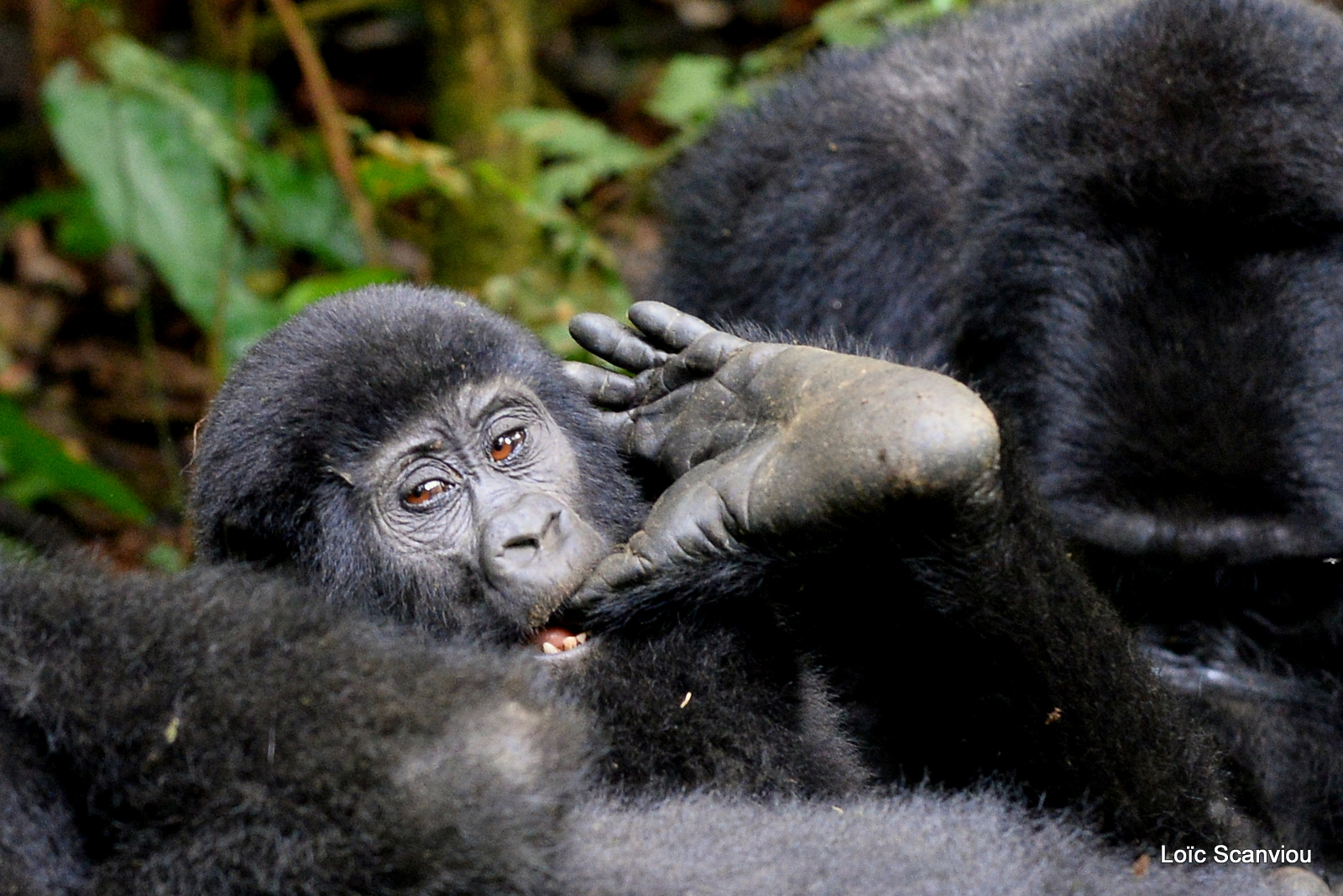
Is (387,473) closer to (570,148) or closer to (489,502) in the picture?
(489,502)

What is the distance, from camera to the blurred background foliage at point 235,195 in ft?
19.1

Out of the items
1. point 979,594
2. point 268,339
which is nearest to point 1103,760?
point 979,594

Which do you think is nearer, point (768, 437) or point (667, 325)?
point (768, 437)

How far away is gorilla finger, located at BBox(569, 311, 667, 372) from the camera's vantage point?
3.30 m

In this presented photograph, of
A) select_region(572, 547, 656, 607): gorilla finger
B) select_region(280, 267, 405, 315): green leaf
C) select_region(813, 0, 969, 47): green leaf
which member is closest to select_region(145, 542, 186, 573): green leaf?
select_region(280, 267, 405, 315): green leaf

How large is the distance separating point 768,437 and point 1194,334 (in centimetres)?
126

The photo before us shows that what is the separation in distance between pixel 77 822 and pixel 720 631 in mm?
1186

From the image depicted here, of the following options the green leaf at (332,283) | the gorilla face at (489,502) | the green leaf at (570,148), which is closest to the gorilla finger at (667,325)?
the gorilla face at (489,502)

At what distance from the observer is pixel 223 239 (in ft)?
20.1

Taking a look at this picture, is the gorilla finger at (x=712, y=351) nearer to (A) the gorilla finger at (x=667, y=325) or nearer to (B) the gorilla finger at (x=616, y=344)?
(A) the gorilla finger at (x=667, y=325)

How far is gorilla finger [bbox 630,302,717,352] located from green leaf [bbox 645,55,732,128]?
275cm

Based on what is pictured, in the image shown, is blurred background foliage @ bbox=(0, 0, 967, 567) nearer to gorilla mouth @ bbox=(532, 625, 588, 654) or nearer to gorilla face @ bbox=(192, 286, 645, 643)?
gorilla face @ bbox=(192, 286, 645, 643)

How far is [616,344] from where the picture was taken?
3334mm

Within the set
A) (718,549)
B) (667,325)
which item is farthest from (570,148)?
(718,549)
